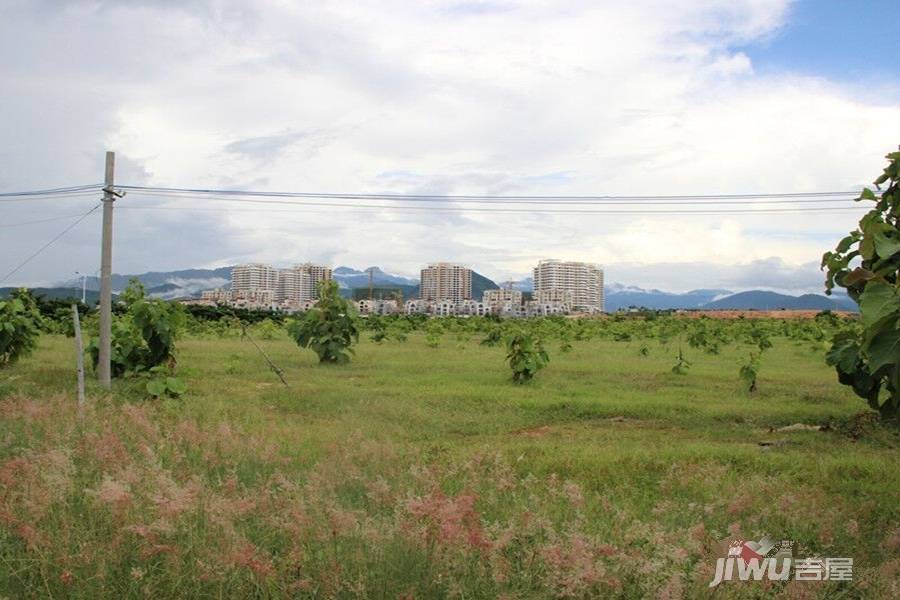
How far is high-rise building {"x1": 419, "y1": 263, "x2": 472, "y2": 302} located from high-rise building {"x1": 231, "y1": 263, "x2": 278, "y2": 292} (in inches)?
1443

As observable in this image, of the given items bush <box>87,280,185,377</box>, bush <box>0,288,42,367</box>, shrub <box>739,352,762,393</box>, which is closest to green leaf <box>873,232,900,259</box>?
shrub <box>739,352,762,393</box>

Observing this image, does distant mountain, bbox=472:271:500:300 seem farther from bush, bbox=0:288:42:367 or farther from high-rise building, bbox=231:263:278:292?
bush, bbox=0:288:42:367

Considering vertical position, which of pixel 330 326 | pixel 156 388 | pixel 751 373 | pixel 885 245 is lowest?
pixel 156 388

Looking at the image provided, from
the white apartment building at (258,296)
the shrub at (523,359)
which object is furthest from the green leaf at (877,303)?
the white apartment building at (258,296)

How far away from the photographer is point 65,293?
42.6 metres

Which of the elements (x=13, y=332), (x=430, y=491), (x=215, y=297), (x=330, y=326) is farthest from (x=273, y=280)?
(x=430, y=491)

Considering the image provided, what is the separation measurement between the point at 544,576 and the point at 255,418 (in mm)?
6862

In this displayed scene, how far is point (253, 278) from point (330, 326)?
68357 millimetres

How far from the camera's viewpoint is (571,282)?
4387 inches

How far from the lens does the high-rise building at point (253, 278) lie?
8271 centimetres

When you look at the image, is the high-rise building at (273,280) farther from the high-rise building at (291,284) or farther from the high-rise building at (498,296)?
the high-rise building at (498,296)

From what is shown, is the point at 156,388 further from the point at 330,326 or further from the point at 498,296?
the point at 498,296

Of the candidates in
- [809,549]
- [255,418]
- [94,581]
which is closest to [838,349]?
[809,549]

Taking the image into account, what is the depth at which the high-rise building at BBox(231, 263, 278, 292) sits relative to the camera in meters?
82.7
